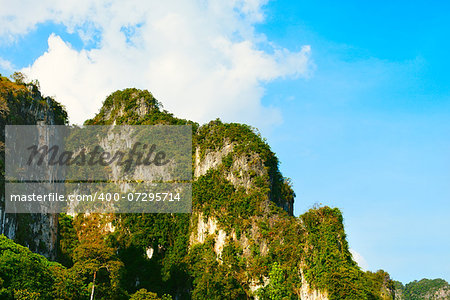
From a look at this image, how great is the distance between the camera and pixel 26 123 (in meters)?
36.6

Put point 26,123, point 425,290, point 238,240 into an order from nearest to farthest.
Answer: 1. point 26,123
2. point 238,240
3. point 425,290

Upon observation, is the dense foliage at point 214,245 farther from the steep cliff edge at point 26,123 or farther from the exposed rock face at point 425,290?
the exposed rock face at point 425,290

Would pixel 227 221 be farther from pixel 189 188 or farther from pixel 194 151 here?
pixel 194 151

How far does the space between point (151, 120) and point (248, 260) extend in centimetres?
2306

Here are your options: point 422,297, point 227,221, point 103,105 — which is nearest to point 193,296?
point 227,221

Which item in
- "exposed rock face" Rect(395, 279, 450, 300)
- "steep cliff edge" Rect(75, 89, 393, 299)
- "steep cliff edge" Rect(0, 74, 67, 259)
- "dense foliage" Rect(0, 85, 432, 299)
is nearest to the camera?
"dense foliage" Rect(0, 85, 432, 299)

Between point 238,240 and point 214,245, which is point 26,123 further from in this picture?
point 238,240

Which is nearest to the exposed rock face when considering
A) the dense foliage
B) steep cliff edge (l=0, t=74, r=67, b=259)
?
the dense foliage

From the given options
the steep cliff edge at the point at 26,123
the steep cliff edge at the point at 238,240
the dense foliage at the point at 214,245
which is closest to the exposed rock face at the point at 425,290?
the dense foliage at the point at 214,245

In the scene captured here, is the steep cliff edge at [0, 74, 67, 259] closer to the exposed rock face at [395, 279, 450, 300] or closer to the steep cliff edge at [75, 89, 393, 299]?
the steep cliff edge at [75, 89, 393, 299]

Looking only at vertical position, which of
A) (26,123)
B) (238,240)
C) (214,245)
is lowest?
(214,245)

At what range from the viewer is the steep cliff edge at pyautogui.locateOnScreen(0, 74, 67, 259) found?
102 feet

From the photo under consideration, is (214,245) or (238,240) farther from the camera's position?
(214,245)

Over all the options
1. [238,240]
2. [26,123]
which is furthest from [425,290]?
[26,123]
